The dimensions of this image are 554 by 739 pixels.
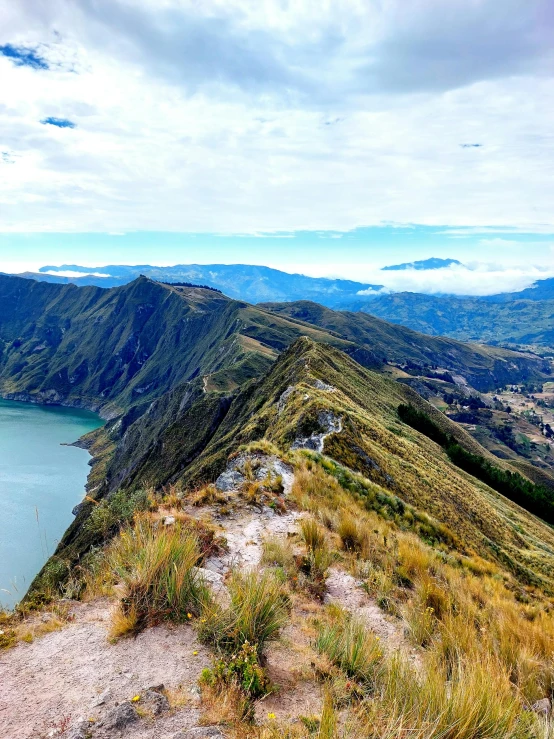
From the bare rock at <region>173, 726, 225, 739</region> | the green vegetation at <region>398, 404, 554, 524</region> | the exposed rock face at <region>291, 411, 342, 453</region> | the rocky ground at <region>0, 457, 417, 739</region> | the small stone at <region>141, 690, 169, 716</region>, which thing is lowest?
the green vegetation at <region>398, 404, 554, 524</region>

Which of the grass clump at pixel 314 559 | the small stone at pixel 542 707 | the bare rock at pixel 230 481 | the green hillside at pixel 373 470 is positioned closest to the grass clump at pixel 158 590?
the green hillside at pixel 373 470

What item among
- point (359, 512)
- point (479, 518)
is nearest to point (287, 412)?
point (479, 518)

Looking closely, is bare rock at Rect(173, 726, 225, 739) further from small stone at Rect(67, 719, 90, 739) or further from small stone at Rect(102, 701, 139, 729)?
small stone at Rect(67, 719, 90, 739)

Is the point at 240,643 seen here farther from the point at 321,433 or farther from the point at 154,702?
the point at 321,433

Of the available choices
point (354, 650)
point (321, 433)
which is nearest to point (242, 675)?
point (354, 650)

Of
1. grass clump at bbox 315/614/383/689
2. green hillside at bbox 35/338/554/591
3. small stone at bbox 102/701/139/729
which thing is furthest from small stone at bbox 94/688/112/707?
green hillside at bbox 35/338/554/591

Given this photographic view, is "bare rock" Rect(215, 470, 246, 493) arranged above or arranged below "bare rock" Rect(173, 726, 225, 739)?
below

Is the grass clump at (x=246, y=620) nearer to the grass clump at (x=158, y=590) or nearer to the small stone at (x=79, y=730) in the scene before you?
the grass clump at (x=158, y=590)

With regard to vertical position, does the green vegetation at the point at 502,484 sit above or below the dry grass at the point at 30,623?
below
